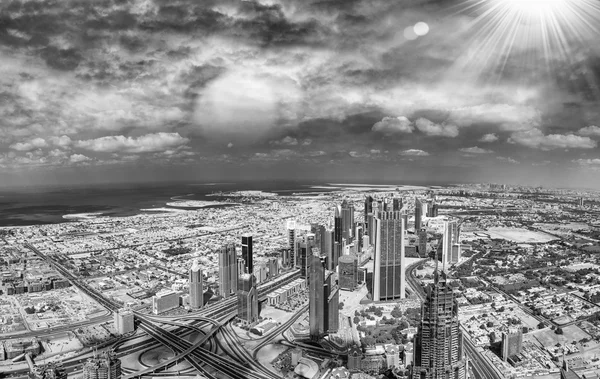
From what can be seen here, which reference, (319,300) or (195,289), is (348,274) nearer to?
(319,300)

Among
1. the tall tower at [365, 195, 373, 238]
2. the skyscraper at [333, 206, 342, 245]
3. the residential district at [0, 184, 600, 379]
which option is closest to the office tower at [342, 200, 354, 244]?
the residential district at [0, 184, 600, 379]

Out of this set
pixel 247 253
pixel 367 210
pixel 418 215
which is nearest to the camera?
pixel 247 253

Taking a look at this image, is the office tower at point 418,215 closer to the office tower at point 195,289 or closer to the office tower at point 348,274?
the office tower at point 348,274

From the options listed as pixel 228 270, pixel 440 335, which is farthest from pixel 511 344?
A: pixel 228 270

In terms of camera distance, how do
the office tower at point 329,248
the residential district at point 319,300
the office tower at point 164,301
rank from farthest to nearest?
1. the office tower at point 329,248
2. the office tower at point 164,301
3. the residential district at point 319,300

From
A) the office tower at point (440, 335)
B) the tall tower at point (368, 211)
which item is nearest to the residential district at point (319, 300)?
the office tower at point (440, 335)

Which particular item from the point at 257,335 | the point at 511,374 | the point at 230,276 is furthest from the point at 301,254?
the point at 511,374
